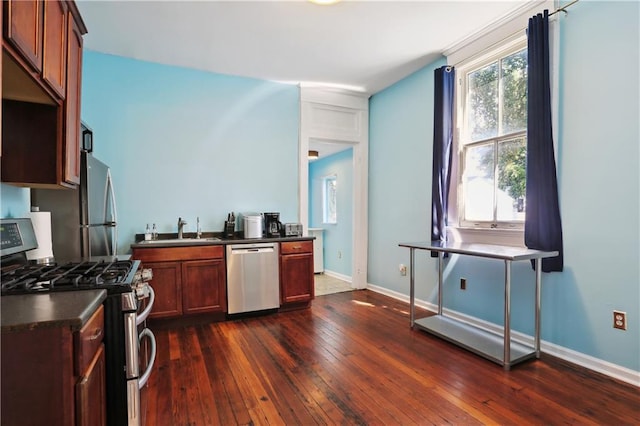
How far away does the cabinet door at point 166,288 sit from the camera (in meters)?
3.13

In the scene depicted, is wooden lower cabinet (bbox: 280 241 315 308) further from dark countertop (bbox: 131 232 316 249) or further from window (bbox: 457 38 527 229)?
window (bbox: 457 38 527 229)

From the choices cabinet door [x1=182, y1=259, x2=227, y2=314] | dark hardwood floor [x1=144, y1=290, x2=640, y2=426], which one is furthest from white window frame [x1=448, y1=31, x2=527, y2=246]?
cabinet door [x1=182, y1=259, x2=227, y2=314]

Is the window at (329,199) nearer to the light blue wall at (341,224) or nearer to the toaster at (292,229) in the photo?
the light blue wall at (341,224)

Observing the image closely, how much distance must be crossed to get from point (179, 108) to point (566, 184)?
12.6 ft

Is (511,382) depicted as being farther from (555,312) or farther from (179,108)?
Answer: (179,108)

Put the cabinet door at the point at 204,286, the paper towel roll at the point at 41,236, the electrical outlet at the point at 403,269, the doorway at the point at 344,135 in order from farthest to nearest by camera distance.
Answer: the doorway at the point at 344,135 < the electrical outlet at the point at 403,269 < the cabinet door at the point at 204,286 < the paper towel roll at the point at 41,236

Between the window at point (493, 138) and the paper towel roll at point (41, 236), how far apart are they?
341 centimetres

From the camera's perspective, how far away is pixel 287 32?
3.04 m

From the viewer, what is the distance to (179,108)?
3.76 m

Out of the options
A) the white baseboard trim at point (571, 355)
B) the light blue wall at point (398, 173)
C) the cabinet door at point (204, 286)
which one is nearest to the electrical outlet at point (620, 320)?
the white baseboard trim at point (571, 355)

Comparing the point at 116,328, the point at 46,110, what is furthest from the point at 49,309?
the point at 46,110

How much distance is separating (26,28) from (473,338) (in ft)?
11.1

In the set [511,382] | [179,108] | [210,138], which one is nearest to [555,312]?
[511,382]

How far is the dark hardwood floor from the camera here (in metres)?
1.82
